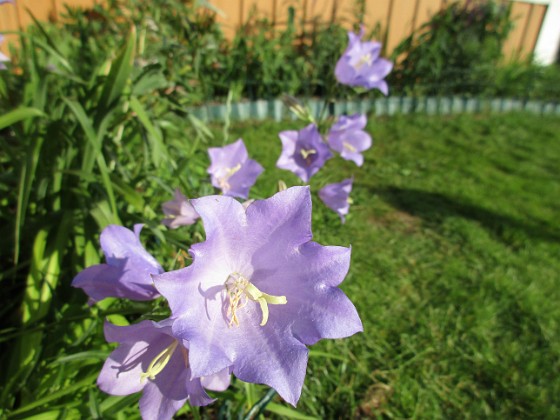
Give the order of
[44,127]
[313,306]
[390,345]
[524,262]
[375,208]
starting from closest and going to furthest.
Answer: [313,306], [44,127], [390,345], [524,262], [375,208]

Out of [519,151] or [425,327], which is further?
[519,151]

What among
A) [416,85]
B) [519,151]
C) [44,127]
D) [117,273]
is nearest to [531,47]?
[416,85]

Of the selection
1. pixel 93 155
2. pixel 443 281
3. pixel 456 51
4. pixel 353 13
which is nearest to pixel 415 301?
pixel 443 281

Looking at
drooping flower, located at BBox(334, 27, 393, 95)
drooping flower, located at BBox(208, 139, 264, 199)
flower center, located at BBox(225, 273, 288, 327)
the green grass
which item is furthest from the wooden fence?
flower center, located at BBox(225, 273, 288, 327)

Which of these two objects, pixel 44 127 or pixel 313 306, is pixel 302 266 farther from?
pixel 44 127

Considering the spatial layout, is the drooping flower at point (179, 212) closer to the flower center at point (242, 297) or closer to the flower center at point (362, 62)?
the flower center at point (242, 297)

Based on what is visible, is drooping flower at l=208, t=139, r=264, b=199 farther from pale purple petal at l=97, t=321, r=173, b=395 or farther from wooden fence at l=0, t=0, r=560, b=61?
wooden fence at l=0, t=0, r=560, b=61

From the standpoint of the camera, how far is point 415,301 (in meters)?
2.07

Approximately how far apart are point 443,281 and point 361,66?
1.20 meters

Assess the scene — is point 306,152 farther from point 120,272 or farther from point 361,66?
point 120,272

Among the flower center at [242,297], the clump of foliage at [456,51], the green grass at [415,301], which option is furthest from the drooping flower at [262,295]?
the clump of foliage at [456,51]

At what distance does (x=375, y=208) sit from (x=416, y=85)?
2.65 metres

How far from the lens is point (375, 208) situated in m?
2.84

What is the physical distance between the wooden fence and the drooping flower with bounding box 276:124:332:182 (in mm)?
3025
